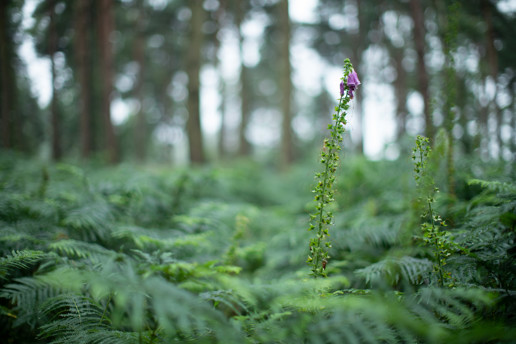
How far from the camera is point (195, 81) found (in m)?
8.21

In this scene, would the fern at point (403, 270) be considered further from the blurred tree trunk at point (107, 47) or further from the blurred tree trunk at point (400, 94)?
the blurred tree trunk at point (400, 94)

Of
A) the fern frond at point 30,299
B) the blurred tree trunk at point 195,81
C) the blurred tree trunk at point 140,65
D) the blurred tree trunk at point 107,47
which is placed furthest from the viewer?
the blurred tree trunk at point 140,65

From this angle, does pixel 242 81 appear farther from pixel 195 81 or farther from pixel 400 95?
pixel 400 95

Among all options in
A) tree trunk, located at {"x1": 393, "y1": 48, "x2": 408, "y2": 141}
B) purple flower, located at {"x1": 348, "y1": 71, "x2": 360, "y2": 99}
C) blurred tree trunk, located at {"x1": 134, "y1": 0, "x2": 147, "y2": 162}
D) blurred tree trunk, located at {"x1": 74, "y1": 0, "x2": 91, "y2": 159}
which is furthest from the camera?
blurred tree trunk, located at {"x1": 134, "y1": 0, "x2": 147, "y2": 162}

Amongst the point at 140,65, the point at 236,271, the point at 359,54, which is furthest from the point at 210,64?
the point at 236,271

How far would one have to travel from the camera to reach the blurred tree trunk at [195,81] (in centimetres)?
823

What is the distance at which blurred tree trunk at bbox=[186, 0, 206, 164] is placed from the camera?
8.23 meters

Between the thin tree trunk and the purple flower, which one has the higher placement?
the thin tree trunk

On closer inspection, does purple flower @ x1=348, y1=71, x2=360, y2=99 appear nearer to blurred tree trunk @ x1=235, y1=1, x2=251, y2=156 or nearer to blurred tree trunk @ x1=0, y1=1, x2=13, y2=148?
blurred tree trunk @ x1=235, y1=1, x2=251, y2=156

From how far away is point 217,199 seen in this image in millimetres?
5195

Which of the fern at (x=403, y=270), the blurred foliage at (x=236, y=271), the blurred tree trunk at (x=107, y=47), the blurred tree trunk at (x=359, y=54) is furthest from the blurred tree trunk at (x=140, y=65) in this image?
the fern at (x=403, y=270)

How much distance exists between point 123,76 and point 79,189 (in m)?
14.9

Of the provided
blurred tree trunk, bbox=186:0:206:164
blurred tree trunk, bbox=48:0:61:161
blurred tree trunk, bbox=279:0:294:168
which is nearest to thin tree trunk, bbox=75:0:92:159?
blurred tree trunk, bbox=48:0:61:161

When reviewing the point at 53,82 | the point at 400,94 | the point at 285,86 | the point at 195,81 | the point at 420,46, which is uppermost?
the point at 53,82
